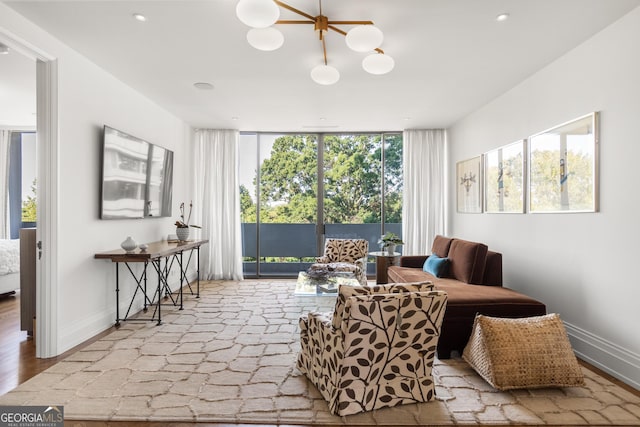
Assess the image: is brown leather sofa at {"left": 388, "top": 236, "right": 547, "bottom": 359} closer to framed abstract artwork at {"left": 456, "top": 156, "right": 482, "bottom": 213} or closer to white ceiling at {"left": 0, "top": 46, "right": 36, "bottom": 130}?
framed abstract artwork at {"left": 456, "top": 156, "right": 482, "bottom": 213}

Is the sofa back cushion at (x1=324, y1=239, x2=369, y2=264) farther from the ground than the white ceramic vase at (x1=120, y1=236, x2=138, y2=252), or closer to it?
closer to it

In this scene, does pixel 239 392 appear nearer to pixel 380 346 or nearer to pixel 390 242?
pixel 380 346

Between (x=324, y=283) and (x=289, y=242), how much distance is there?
2.63m

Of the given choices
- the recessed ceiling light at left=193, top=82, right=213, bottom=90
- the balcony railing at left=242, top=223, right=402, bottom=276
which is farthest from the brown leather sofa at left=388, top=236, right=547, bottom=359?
the recessed ceiling light at left=193, top=82, right=213, bottom=90

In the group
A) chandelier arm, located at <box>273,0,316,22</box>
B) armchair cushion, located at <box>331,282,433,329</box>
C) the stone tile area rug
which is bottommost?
the stone tile area rug

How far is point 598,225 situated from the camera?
281cm

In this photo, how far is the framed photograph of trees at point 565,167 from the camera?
2.87m

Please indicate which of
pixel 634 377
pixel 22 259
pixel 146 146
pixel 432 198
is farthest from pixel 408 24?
pixel 22 259

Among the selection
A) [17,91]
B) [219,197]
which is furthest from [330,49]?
[17,91]

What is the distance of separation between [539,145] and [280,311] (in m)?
3.35

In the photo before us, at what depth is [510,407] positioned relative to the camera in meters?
2.18

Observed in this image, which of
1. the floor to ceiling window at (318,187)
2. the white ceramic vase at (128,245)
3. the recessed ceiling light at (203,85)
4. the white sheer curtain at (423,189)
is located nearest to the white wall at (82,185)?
the white ceramic vase at (128,245)

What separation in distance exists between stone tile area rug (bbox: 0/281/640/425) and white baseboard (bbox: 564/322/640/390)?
169 mm

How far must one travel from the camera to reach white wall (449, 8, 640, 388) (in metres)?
2.52
